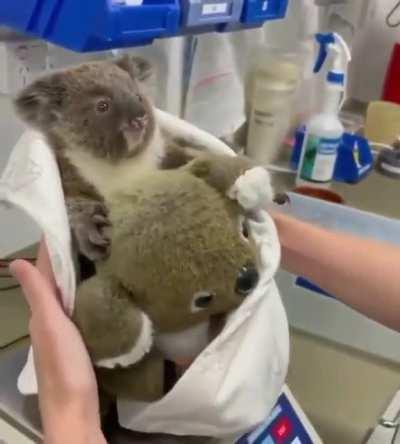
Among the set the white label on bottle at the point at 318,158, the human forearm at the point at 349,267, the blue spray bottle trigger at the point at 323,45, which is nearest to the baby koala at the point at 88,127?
the human forearm at the point at 349,267

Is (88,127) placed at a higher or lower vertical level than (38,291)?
higher

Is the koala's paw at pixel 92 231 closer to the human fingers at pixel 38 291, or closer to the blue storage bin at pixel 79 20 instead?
the human fingers at pixel 38 291

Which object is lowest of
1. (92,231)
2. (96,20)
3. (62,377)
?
(62,377)

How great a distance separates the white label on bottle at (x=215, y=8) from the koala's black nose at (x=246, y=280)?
0.51 m

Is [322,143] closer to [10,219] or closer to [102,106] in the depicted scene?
[10,219]

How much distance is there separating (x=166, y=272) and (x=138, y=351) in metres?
0.07

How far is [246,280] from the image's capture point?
0.56 m

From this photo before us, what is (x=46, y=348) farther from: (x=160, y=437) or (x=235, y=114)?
(x=235, y=114)

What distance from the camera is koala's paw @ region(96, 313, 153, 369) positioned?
0.54m

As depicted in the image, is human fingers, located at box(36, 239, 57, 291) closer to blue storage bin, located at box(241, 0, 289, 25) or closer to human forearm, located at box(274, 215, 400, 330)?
human forearm, located at box(274, 215, 400, 330)

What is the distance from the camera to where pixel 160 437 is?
2.10ft

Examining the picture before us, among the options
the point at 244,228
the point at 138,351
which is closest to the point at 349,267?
the point at 244,228

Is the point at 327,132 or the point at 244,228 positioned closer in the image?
the point at 244,228

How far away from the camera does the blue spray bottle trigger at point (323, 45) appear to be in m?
1.37
